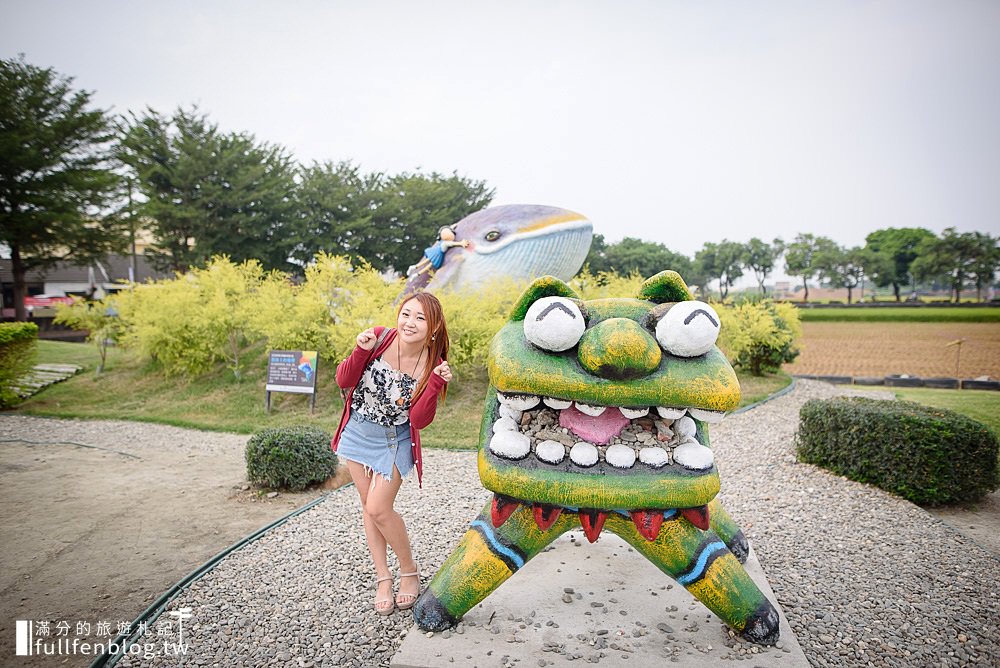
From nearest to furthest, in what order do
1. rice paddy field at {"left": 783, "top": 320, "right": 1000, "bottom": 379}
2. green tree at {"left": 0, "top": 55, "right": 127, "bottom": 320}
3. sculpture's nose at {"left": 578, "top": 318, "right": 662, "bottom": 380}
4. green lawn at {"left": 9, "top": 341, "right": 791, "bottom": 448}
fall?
1. sculpture's nose at {"left": 578, "top": 318, "right": 662, "bottom": 380}
2. green lawn at {"left": 9, "top": 341, "right": 791, "bottom": 448}
3. rice paddy field at {"left": 783, "top": 320, "right": 1000, "bottom": 379}
4. green tree at {"left": 0, "top": 55, "right": 127, "bottom": 320}

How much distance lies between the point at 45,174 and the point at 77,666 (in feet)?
55.6

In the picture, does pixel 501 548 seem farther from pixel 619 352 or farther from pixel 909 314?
pixel 909 314

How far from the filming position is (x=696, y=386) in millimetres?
2193

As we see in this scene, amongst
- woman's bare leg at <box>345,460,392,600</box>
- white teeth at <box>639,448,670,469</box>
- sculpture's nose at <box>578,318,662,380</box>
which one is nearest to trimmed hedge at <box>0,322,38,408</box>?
woman's bare leg at <box>345,460,392,600</box>

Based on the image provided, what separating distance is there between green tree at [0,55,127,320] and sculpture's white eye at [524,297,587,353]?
56.2 ft

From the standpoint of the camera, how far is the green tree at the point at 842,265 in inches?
1849

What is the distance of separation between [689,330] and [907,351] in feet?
48.2

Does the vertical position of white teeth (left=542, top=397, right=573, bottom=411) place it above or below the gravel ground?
above

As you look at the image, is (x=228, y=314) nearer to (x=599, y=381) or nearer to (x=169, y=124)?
(x=599, y=381)

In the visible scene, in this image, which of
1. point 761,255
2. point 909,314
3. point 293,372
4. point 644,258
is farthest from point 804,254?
point 293,372

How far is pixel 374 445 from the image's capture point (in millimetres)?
2781

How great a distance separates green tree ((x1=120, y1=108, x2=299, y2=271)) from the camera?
20984 millimetres

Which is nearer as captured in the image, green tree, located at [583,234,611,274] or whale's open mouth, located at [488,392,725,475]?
whale's open mouth, located at [488,392,725,475]

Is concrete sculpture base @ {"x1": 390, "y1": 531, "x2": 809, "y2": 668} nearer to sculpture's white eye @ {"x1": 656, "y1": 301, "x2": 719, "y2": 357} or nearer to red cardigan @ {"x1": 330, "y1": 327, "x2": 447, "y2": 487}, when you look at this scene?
red cardigan @ {"x1": 330, "y1": 327, "x2": 447, "y2": 487}
